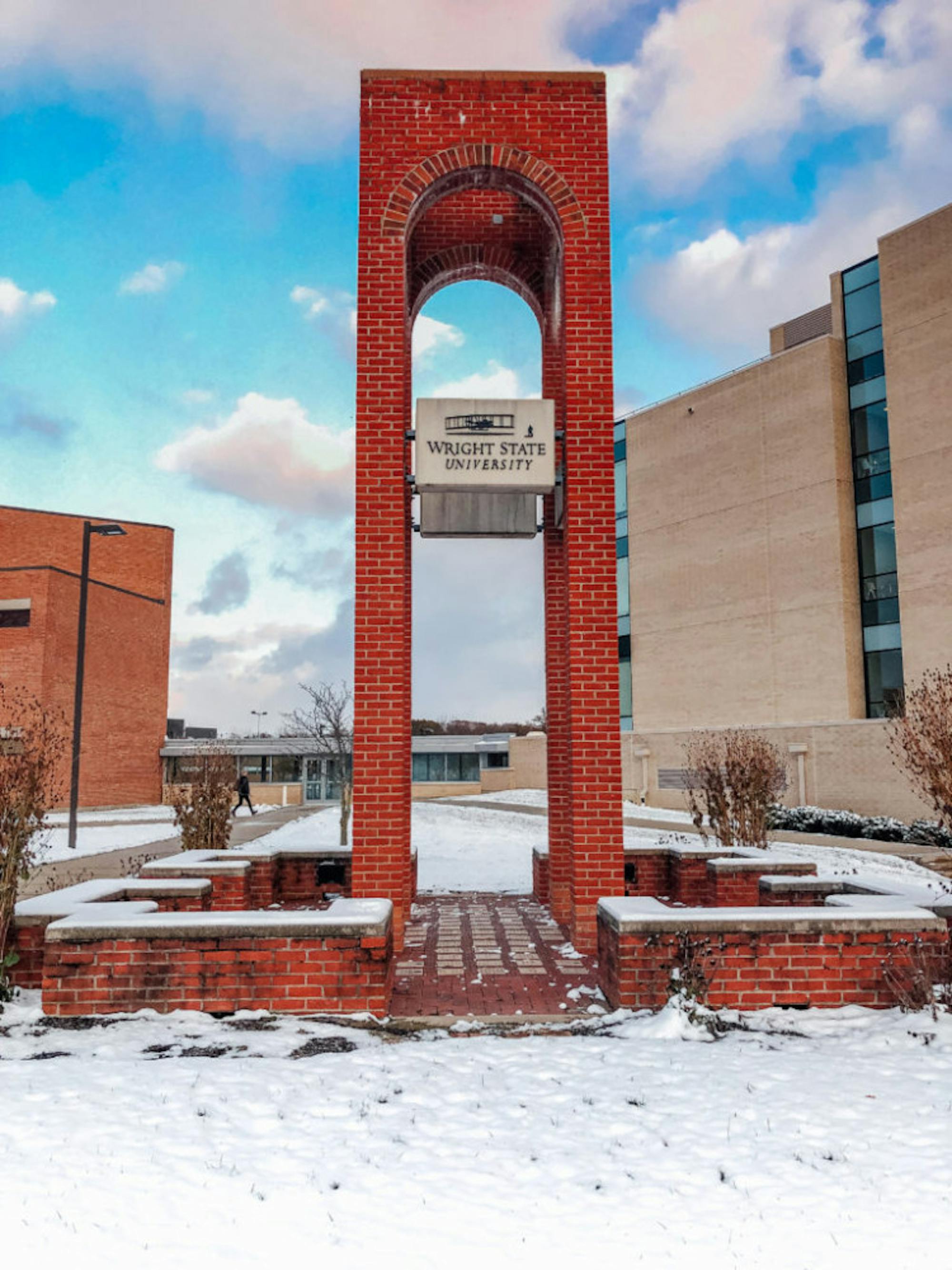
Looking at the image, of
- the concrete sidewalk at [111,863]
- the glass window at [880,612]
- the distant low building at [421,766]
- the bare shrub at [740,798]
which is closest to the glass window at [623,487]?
the distant low building at [421,766]

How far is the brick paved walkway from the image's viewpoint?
5836mm

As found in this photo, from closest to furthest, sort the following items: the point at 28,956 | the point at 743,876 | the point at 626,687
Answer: the point at 28,956 < the point at 743,876 < the point at 626,687

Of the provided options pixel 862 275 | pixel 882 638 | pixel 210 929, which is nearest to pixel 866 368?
pixel 862 275

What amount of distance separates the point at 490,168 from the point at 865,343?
2449 centimetres

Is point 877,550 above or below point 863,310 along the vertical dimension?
below

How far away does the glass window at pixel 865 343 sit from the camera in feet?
92.9

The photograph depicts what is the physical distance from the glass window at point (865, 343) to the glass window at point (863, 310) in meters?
0.15

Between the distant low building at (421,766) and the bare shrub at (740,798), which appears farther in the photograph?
the distant low building at (421,766)

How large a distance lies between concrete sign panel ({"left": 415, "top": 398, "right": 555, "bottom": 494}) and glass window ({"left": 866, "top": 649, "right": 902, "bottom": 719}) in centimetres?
2241

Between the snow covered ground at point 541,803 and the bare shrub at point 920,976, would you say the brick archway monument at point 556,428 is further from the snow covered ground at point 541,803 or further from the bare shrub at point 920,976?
the snow covered ground at point 541,803

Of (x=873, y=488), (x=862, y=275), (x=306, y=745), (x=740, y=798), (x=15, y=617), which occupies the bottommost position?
(x=740, y=798)

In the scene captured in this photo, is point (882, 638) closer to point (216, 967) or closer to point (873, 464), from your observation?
point (873, 464)

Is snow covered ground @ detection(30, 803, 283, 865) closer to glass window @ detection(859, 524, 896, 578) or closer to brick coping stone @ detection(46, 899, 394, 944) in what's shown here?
brick coping stone @ detection(46, 899, 394, 944)

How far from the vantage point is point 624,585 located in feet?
122
